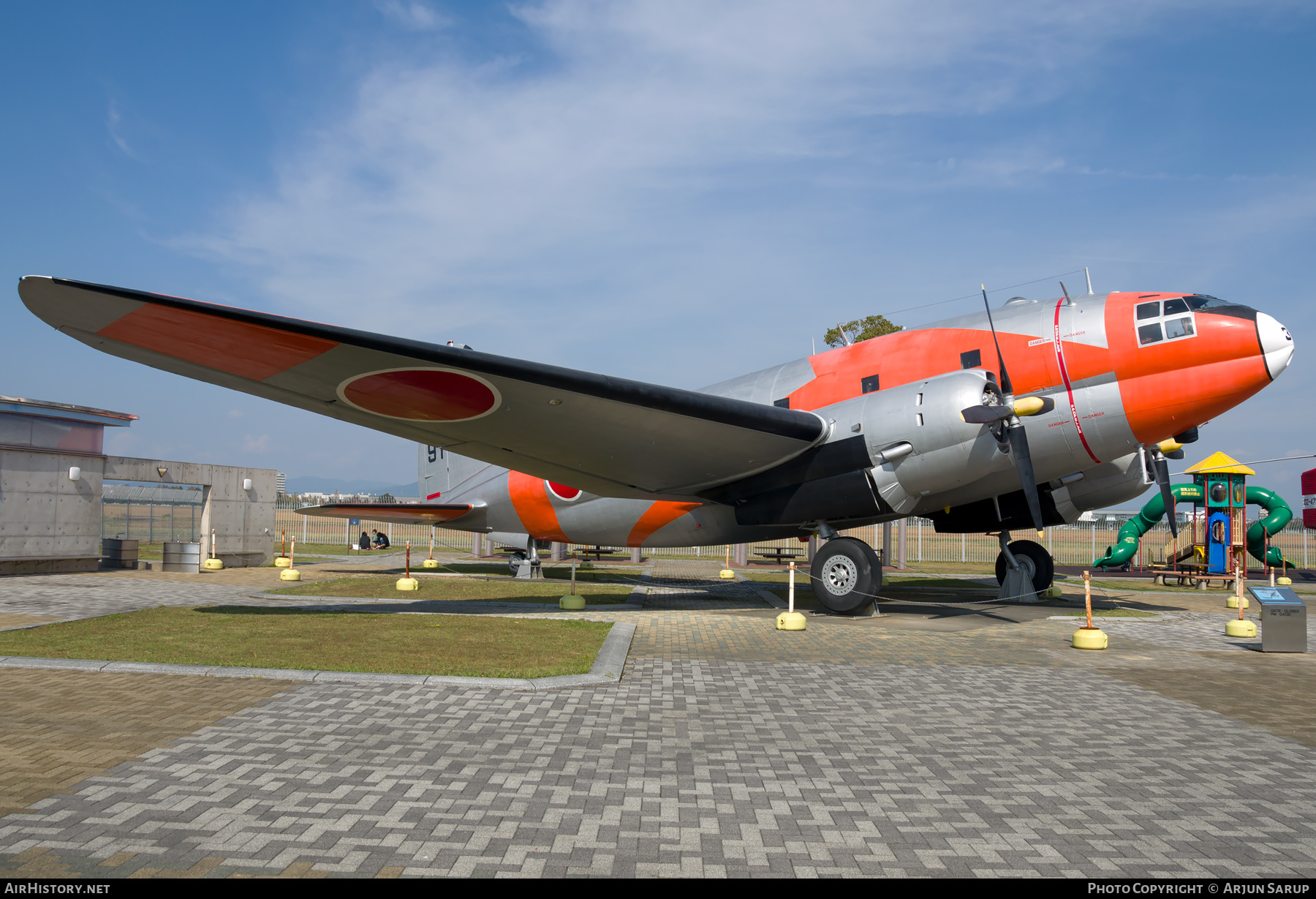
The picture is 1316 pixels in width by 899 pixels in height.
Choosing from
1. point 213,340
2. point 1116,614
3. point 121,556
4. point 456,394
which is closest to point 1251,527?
point 1116,614

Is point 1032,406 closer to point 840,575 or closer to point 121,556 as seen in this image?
point 840,575

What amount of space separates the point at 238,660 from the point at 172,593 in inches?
359

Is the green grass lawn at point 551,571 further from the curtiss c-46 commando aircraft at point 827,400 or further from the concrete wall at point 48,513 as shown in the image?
the concrete wall at point 48,513

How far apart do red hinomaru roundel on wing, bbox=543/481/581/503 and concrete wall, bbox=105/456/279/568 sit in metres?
10.9

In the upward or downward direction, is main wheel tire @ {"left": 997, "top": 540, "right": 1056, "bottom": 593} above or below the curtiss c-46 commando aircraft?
below

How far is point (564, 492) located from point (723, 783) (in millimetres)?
15818

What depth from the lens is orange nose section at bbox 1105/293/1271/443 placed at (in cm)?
1178

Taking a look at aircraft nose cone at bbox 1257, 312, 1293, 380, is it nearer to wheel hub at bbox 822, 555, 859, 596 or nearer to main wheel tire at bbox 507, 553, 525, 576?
wheel hub at bbox 822, 555, 859, 596

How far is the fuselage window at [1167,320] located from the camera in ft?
39.6

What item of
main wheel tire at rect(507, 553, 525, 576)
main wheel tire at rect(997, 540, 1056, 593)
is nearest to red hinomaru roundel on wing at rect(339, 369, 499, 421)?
main wheel tire at rect(507, 553, 525, 576)

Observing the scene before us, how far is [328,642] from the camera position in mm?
9664

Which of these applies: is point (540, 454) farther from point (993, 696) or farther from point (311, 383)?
point (993, 696)

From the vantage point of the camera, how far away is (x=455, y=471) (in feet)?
77.8

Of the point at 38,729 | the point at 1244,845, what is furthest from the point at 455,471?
the point at 1244,845
